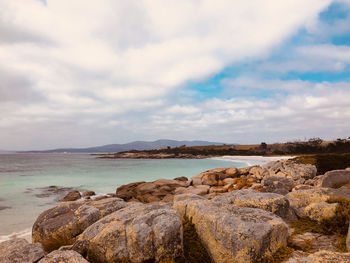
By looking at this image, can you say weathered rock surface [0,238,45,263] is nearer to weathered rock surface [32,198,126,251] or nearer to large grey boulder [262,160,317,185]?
weathered rock surface [32,198,126,251]

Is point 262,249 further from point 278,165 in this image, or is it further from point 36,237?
point 278,165

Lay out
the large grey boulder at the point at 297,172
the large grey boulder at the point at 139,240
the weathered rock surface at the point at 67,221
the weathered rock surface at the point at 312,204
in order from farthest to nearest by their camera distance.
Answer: the large grey boulder at the point at 297,172, the weathered rock surface at the point at 67,221, the weathered rock surface at the point at 312,204, the large grey boulder at the point at 139,240

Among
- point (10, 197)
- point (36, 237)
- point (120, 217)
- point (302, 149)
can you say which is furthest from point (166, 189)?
point (302, 149)

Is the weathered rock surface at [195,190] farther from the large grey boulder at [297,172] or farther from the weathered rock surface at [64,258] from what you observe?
the weathered rock surface at [64,258]

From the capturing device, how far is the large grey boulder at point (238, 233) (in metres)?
4.21

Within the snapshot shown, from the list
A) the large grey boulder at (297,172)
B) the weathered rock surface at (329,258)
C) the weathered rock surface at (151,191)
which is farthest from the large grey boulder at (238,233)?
the large grey boulder at (297,172)

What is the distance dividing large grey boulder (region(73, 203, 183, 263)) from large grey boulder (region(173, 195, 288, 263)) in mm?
666

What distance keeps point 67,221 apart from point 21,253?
2.18 metres

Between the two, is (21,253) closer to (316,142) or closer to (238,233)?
(238,233)

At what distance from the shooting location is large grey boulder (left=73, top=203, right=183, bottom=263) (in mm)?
4652

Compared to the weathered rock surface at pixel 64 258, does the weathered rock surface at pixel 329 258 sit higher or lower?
higher

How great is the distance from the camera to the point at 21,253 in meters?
5.18

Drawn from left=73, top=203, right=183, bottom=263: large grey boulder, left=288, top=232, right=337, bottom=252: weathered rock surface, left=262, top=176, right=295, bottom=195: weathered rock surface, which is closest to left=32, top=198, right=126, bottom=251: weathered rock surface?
left=73, top=203, right=183, bottom=263: large grey boulder

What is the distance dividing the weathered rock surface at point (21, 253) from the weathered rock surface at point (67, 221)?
1244 mm
